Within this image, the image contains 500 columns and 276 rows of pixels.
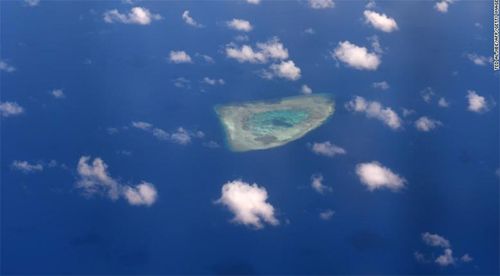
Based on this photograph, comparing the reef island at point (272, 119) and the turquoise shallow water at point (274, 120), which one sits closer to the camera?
the reef island at point (272, 119)

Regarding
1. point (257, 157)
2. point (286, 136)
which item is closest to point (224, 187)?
point (257, 157)

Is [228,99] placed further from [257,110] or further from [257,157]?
[257,157]

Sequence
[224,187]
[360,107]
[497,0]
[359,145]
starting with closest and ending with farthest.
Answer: [224,187]
[359,145]
[360,107]
[497,0]

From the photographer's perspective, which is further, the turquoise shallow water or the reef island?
the turquoise shallow water

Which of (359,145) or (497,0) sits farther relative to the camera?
(497,0)
